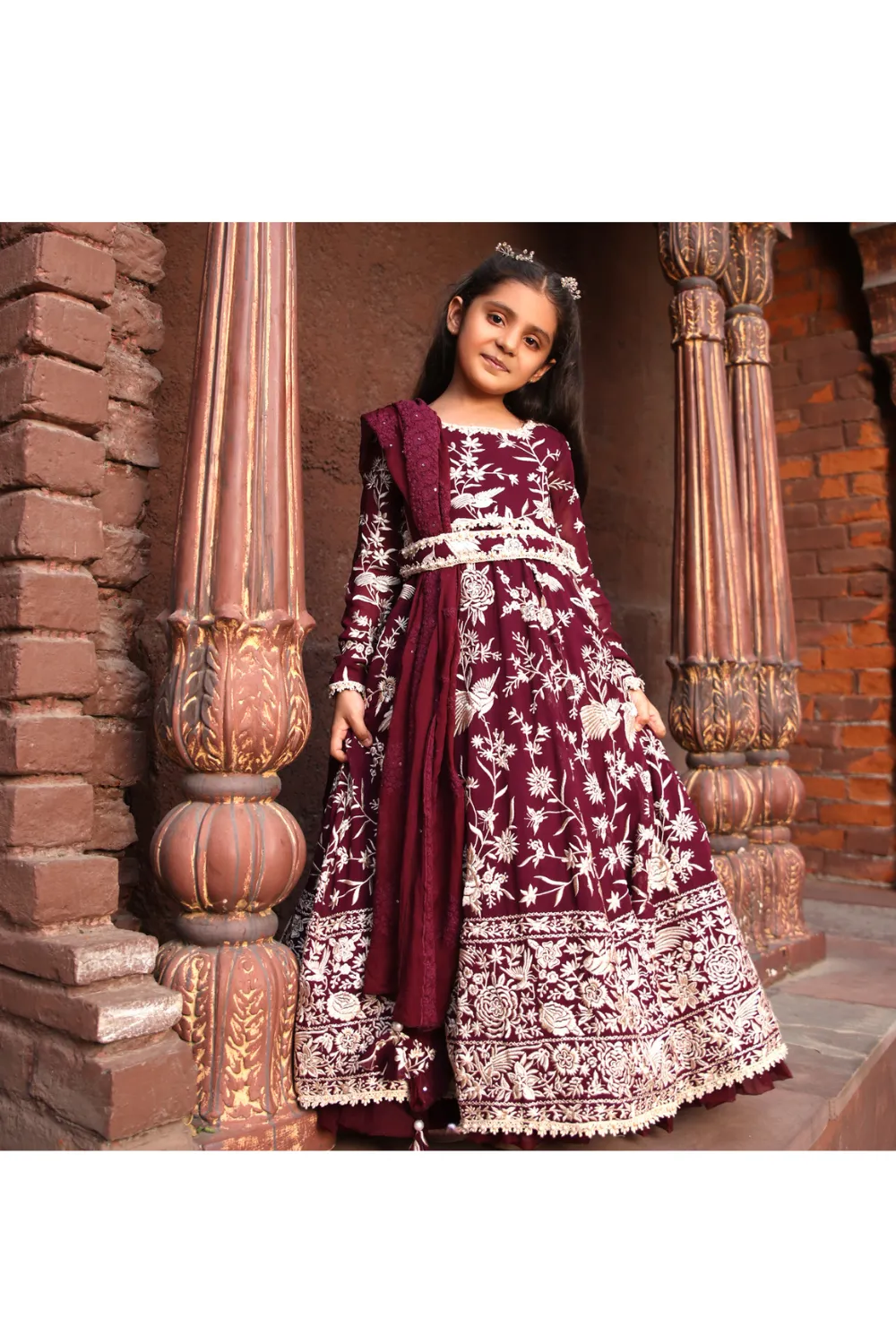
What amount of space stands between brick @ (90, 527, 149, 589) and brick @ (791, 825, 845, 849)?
3.59m

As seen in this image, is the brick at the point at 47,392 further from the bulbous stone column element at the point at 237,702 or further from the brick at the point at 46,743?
the brick at the point at 46,743

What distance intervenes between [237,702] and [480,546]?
595 millimetres

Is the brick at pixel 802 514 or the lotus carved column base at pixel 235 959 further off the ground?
the brick at pixel 802 514

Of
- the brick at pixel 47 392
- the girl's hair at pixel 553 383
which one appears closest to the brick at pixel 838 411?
the girl's hair at pixel 553 383

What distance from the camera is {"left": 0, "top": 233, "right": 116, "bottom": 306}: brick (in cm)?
178

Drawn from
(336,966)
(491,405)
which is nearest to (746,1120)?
(336,966)

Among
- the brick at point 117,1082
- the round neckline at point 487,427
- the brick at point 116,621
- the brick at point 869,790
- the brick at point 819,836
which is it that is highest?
the round neckline at point 487,427

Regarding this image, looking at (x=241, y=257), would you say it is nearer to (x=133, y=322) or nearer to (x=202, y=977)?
(x=133, y=322)

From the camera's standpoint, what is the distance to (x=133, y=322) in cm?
222

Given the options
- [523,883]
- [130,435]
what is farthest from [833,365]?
[523,883]

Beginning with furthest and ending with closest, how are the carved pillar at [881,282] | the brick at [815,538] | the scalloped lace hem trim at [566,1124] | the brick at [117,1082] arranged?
the brick at [815,538] → the carved pillar at [881,282] → the scalloped lace hem trim at [566,1124] → the brick at [117,1082]

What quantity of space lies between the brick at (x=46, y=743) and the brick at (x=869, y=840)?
3.89 metres

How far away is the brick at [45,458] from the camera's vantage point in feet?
5.70

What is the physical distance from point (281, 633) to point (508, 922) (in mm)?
622
